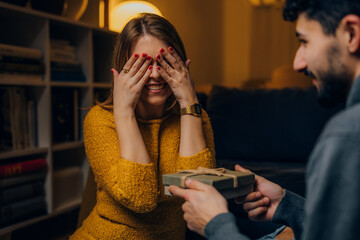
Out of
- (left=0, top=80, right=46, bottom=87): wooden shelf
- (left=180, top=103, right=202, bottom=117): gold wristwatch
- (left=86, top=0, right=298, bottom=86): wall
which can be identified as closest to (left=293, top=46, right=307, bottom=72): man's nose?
(left=180, top=103, right=202, bottom=117): gold wristwatch

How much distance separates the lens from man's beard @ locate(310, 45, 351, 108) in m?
0.59

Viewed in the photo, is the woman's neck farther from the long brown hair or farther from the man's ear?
the man's ear

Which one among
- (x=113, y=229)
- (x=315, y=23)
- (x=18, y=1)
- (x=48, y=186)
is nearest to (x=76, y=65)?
(x=18, y=1)

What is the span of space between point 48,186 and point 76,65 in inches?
28.2

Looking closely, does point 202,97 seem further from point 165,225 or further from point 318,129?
point 165,225

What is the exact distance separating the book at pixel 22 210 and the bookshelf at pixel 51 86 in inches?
1.0

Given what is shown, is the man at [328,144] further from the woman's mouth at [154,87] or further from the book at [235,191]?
the woman's mouth at [154,87]

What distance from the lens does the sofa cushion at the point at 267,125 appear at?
180cm

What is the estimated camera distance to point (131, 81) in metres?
0.99

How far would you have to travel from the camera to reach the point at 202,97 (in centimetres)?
184

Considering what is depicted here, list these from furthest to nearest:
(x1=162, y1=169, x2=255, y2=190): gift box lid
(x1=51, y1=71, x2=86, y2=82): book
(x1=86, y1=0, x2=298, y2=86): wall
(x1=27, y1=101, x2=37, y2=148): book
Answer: (x1=86, y1=0, x2=298, y2=86): wall → (x1=51, y1=71, x2=86, y2=82): book → (x1=27, y1=101, x2=37, y2=148): book → (x1=162, y1=169, x2=255, y2=190): gift box lid

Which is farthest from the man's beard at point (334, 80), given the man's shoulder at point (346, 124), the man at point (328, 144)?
the man's shoulder at point (346, 124)

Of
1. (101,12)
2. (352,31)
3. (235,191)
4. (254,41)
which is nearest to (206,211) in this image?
(235,191)

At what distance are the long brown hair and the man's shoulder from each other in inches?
25.0
